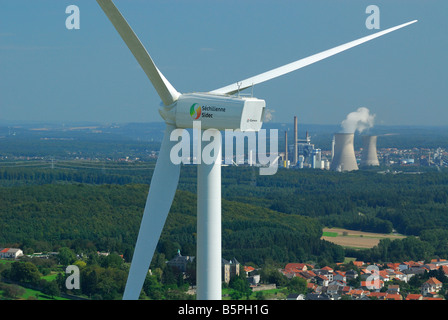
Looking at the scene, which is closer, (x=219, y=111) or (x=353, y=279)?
(x=219, y=111)

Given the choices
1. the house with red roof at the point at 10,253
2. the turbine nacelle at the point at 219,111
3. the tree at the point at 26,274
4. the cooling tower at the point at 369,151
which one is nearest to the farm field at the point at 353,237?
the house with red roof at the point at 10,253

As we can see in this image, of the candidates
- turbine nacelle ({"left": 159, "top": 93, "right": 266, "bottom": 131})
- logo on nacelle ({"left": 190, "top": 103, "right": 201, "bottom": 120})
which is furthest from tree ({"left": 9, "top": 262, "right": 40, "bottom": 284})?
logo on nacelle ({"left": 190, "top": 103, "right": 201, "bottom": 120})

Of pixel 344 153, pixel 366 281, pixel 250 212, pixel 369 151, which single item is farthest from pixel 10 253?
pixel 369 151

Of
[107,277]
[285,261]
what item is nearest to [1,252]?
[107,277]

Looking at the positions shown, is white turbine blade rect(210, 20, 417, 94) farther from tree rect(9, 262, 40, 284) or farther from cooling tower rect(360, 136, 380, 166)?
cooling tower rect(360, 136, 380, 166)

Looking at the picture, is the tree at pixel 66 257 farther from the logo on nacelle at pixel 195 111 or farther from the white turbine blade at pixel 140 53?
the logo on nacelle at pixel 195 111

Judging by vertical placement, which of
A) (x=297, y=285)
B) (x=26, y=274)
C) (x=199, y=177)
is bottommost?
(x=297, y=285)

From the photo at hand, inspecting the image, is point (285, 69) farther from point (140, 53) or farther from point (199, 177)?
point (140, 53)
